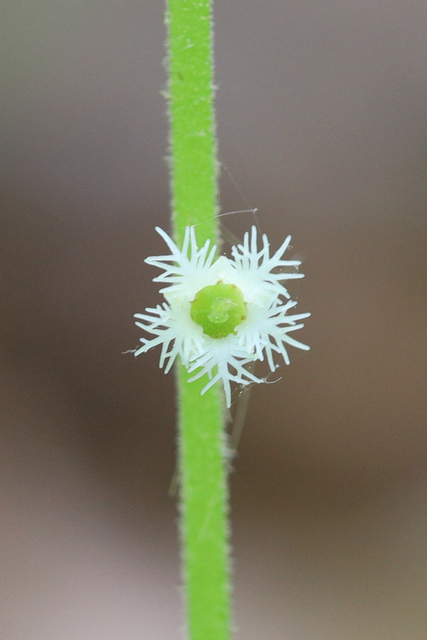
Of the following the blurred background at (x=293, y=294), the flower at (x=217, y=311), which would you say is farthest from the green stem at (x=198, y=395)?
the blurred background at (x=293, y=294)

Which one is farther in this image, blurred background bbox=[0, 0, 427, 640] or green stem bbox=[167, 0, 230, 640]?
blurred background bbox=[0, 0, 427, 640]

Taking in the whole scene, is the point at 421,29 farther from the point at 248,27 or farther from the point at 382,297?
the point at 382,297

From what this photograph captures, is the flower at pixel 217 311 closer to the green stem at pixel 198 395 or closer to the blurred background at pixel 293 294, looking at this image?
the green stem at pixel 198 395

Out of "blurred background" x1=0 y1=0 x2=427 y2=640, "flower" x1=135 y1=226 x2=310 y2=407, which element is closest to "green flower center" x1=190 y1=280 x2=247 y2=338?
"flower" x1=135 y1=226 x2=310 y2=407

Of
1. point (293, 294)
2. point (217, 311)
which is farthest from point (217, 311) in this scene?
point (293, 294)

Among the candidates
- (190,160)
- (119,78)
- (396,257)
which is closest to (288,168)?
(396,257)

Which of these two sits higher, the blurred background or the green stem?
the blurred background

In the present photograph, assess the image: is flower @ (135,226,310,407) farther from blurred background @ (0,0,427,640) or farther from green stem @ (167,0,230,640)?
blurred background @ (0,0,427,640)
